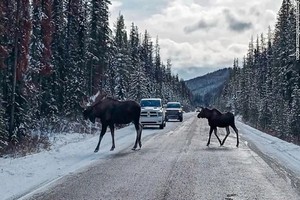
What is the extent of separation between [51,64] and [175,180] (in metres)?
25.4

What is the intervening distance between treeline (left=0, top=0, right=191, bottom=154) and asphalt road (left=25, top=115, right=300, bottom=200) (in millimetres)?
8554

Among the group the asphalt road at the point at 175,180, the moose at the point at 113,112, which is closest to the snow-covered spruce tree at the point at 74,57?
the moose at the point at 113,112

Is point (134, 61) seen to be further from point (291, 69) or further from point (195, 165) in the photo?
point (195, 165)

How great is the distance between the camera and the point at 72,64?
4334cm

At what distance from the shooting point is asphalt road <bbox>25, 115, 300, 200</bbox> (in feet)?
30.2

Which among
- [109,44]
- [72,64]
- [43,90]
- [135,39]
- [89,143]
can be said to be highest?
[135,39]

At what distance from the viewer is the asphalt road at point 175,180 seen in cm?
920

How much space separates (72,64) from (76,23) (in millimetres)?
5312

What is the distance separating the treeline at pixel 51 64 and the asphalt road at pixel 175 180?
8554mm

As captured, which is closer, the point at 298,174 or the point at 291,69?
the point at 298,174

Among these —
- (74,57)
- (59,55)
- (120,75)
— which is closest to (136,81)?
(120,75)

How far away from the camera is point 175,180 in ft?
35.7

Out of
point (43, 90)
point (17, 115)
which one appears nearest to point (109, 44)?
point (43, 90)

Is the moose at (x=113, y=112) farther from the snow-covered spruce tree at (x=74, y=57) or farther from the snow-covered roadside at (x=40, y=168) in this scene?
the snow-covered spruce tree at (x=74, y=57)
